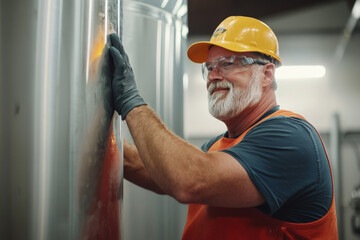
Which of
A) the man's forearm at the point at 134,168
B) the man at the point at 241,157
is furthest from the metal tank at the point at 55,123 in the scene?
the man's forearm at the point at 134,168

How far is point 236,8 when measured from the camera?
4402mm

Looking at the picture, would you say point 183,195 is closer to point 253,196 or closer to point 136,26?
point 253,196

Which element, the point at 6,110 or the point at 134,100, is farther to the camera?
the point at 134,100

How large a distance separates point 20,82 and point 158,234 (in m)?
1.10

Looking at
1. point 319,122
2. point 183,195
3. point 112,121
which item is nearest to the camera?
point 112,121

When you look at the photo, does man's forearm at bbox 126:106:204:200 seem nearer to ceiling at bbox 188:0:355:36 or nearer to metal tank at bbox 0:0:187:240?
metal tank at bbox 0:0:187:240

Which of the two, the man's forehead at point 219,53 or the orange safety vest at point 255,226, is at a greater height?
the man's forehead at point 219,53

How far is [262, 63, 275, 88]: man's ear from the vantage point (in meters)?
1.40

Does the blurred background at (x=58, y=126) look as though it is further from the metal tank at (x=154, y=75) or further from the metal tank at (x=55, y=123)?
the metal tank at (x=154, y=75)

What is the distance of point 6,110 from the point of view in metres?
0.64

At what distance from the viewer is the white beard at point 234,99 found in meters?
1.32

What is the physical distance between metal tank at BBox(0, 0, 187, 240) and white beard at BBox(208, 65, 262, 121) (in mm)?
619

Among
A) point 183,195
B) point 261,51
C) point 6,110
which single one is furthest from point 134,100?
point 261,51

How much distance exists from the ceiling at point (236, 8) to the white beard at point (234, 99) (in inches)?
122
